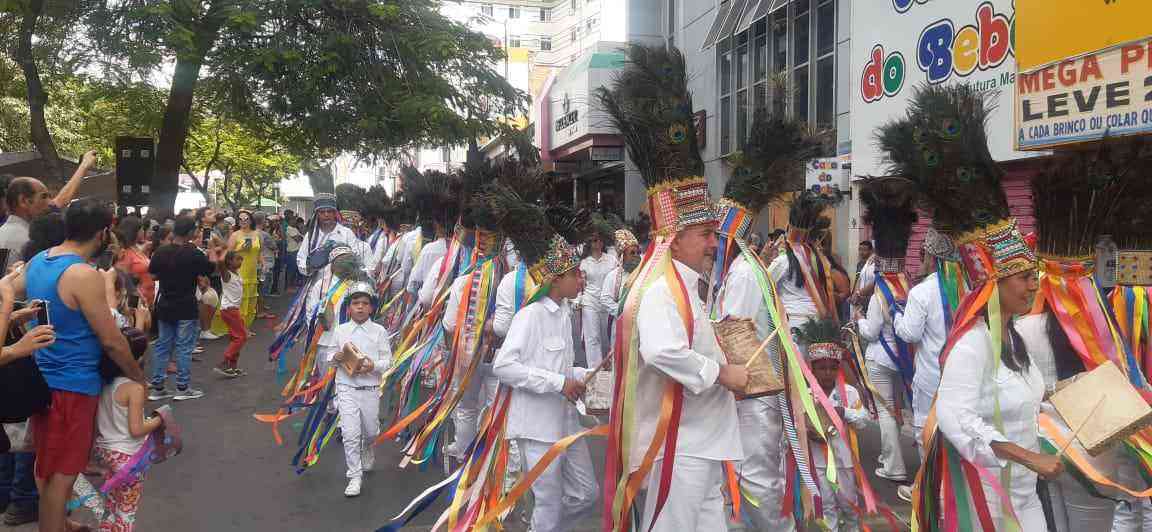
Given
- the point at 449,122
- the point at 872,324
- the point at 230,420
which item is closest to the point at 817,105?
the point at 449,122

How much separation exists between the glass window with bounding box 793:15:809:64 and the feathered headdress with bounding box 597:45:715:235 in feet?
39.9

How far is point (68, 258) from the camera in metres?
4.19

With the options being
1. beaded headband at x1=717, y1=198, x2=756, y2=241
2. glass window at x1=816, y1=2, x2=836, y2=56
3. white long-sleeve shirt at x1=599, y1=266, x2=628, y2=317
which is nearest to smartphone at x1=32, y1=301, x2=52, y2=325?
beaded headband at x1=717, y1=198, x2=756, y2=241

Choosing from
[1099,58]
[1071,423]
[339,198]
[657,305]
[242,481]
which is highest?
[1099,58]

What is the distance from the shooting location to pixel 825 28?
14.8 meters

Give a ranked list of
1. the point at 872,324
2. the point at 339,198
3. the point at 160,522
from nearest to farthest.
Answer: the point at 160,522
the point at 872,324
the point at 339,198

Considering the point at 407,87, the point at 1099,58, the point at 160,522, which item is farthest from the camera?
the point at 407,87

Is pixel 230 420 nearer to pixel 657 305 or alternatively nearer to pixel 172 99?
pixel 657 305

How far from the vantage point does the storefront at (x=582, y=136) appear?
21203 millimetres

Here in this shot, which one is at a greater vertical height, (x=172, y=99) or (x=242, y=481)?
(x=172, y=99)

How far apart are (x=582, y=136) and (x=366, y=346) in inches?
660

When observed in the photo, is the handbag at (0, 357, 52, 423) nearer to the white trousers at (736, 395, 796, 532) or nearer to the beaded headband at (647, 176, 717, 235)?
the beaded headband at (647, 176, 717, 235)

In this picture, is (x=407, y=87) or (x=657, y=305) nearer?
(x=657, y=305)

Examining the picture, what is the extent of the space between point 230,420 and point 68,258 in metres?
4.15
